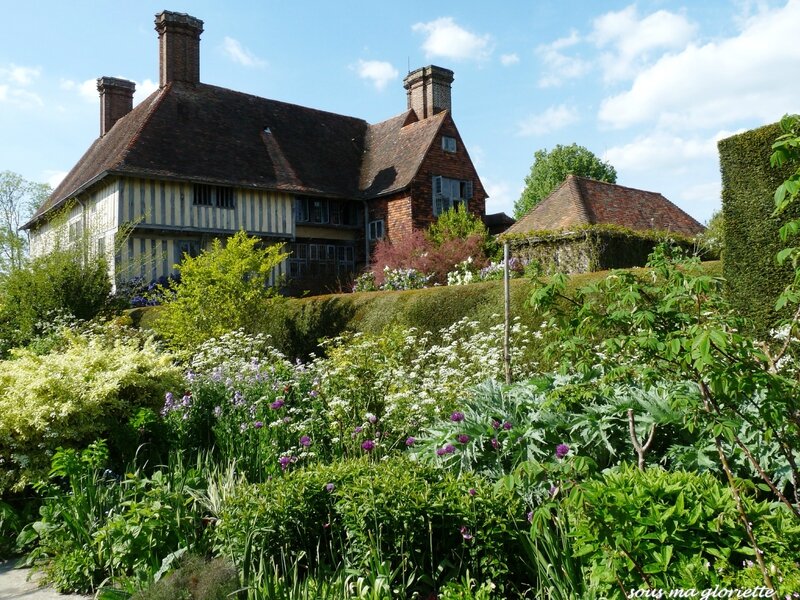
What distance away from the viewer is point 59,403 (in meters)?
5.55

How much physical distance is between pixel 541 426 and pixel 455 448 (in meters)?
0.52

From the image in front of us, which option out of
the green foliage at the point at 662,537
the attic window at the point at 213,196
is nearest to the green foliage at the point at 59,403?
the green foliage at the point at 662,537

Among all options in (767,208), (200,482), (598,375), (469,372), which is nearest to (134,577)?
(200,482)

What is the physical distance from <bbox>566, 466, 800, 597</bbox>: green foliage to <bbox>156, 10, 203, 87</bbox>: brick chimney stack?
2344 centimetres

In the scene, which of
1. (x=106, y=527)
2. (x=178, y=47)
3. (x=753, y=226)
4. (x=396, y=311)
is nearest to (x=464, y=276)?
(x=396, y=311)

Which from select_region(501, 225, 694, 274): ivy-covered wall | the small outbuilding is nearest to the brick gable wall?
the small outbuilding

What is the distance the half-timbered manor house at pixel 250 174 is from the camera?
66.9ft

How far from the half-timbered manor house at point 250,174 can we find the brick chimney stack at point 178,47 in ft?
0.11

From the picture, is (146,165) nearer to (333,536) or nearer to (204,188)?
(204,188)

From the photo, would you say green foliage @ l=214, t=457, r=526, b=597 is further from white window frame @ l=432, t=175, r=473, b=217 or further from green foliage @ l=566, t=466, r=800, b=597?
white window frame @ l=432, t=175, r=473, b=217

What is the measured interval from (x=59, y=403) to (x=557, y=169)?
41.6 meters

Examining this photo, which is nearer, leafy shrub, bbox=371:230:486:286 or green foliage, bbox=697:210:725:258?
green foliage, bbox=697:210:725:258

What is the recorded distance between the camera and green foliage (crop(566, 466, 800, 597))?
243 centimetres

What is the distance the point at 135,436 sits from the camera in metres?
5.77
